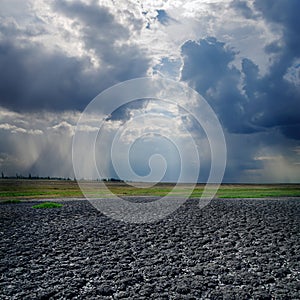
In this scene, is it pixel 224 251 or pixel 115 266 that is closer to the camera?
pixel 115 266

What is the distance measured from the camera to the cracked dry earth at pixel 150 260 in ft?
36.6

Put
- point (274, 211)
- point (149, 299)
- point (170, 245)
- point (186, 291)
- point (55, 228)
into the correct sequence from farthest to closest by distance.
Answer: point (274, 211), point (55, 228), point (170, 245), point (186, 291), point (149, 299)

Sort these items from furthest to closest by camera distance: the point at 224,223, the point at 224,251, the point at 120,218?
1. the point at 120,218
2. the point at 224,223
3. the point at 224,251

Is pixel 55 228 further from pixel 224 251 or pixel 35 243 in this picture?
pixel 224 251

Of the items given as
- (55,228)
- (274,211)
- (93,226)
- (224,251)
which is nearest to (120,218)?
(93,226)

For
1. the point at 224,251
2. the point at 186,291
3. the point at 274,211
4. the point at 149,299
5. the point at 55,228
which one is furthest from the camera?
the point at 274,211

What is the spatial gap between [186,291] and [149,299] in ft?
4.94

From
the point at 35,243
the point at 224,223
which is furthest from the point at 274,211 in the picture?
the point at 35,243

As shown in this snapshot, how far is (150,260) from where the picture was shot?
576 inches

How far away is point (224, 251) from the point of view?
1630cm

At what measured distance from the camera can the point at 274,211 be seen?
31.4m

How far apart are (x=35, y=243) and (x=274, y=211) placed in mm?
23665

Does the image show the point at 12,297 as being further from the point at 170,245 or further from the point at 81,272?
the point at 170,245

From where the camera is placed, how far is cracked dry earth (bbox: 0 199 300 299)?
36.6 ft
